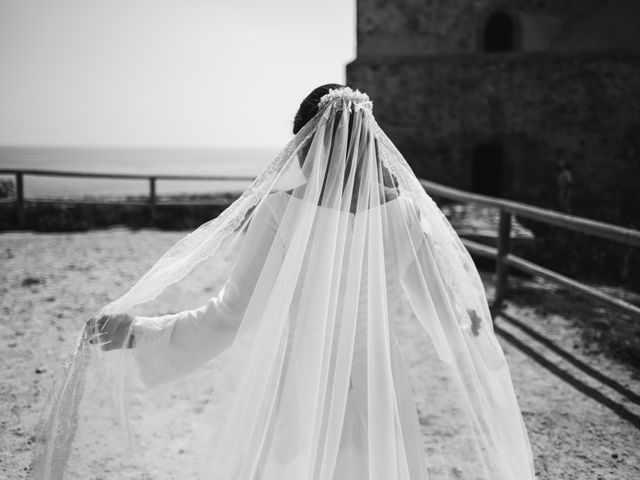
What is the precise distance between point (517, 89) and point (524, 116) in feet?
2.46

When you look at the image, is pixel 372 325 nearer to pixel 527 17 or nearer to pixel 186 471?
pixel 186 471

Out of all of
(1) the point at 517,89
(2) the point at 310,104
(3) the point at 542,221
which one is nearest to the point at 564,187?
(1) the point at 517,89

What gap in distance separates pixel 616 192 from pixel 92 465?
14389mm

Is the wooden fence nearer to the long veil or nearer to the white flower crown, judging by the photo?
the long veil

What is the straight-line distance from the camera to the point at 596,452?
2781 mm

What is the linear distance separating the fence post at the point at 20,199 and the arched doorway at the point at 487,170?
10.9m

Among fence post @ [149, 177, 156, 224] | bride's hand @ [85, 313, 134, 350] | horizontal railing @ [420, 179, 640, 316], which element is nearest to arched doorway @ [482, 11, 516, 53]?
horizontal railing @ [420, 179, 640, 316]

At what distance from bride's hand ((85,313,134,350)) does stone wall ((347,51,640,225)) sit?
1266 cm

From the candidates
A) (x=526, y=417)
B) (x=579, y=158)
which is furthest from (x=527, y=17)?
(x=526, y=417)

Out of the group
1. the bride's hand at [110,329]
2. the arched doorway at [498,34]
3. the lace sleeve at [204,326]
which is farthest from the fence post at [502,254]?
the arched doorway at [498,34]

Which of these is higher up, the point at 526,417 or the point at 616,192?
the point at 616,192

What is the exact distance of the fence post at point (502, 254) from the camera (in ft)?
17.5

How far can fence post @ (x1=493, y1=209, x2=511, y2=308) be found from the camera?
5.35 metres

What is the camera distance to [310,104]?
175cm
